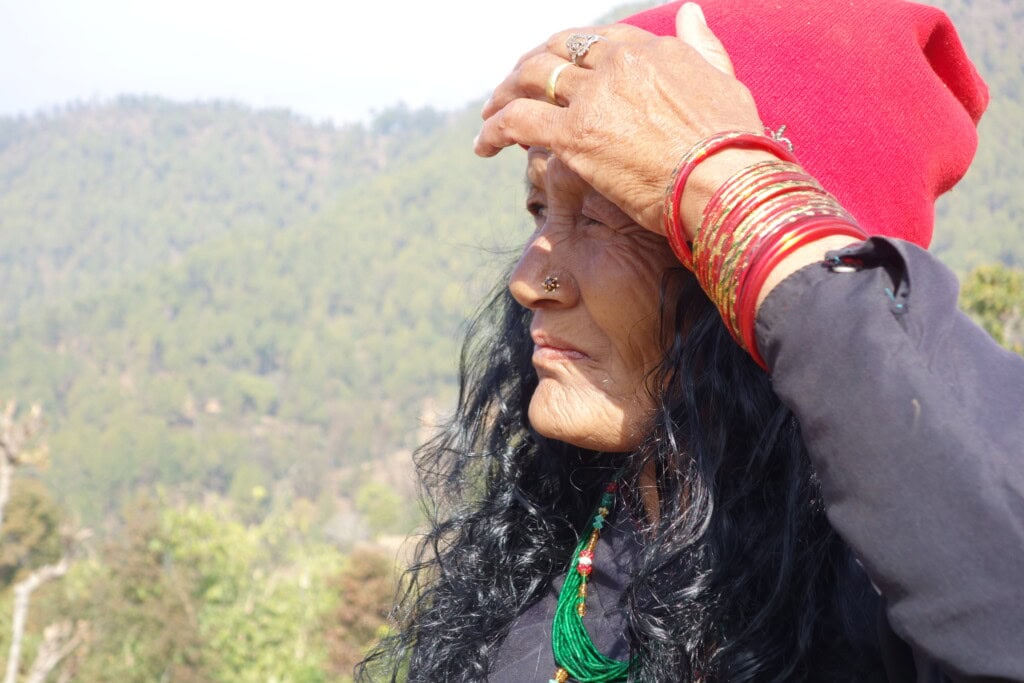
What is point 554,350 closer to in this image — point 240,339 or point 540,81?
point 540,81

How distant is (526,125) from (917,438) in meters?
0.63

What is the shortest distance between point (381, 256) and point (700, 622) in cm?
12188

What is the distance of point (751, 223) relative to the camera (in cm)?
93

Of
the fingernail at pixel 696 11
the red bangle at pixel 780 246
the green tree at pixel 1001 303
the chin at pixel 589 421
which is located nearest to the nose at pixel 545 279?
the chin at pixel 589 421

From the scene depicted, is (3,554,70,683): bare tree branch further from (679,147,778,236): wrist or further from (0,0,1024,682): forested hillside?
(679,147,778,236): wrist

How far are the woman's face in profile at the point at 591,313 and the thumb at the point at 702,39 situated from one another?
10.0 inches

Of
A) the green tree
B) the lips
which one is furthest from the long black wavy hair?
the green tree

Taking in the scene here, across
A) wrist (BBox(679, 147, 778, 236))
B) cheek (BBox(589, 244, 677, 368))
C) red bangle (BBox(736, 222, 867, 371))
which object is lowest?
cheek (BBox(589, 244, 677, 368))

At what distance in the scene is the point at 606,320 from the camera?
140cm

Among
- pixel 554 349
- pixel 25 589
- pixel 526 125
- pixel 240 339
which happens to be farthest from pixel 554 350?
pixel 240 339

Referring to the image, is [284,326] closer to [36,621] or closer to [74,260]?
[74,260]

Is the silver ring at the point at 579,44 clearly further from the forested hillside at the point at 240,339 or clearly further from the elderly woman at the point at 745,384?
the forested hillside at the point at 240,339

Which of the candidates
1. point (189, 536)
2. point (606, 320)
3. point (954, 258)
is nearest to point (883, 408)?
point (606, 320)

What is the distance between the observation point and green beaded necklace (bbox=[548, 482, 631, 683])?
1405 millimetres
